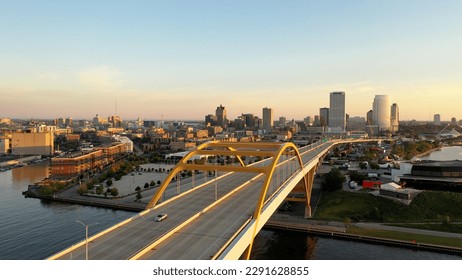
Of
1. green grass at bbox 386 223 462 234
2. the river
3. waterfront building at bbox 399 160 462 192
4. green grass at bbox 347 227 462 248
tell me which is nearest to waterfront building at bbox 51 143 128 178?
the river

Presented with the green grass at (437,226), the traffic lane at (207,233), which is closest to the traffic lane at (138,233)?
the traffic lane at (207,233)

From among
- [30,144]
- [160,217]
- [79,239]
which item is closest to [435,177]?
[160,217]

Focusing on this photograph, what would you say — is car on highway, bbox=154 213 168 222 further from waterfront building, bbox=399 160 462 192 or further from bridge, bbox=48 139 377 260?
waterfront building, bbox=399 160 462 192

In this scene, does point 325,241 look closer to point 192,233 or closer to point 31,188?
point 192,233

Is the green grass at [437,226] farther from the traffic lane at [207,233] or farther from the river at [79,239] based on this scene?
the traffic lane at [207,233]

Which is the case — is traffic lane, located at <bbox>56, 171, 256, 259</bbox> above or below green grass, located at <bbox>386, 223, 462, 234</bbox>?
above
